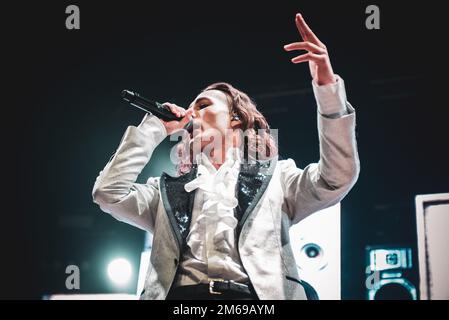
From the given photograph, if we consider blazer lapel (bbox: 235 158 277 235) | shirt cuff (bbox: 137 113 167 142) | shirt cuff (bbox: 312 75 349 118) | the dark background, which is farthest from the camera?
the dark background

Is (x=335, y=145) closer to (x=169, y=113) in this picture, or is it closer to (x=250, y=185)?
(x=250, y=185)

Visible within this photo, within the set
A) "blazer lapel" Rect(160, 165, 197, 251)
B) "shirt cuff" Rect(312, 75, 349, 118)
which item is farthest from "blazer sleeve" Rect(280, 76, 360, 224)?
"blazer lapel" Rect(160, 165, 197, 251)

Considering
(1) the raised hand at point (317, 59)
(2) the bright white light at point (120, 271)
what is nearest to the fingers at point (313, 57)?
(1) the raised hand at point (317, 59)

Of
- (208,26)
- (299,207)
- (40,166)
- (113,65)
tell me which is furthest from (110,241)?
(299,207)

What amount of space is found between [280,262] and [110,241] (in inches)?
56.5

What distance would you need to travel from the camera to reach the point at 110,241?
290 cm

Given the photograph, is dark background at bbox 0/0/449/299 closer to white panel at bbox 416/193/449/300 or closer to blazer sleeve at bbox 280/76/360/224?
white panel at bbox 416/193/449/300

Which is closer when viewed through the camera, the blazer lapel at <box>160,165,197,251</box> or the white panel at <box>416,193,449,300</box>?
the blazer lapel at <box>160,165,197,251</box>

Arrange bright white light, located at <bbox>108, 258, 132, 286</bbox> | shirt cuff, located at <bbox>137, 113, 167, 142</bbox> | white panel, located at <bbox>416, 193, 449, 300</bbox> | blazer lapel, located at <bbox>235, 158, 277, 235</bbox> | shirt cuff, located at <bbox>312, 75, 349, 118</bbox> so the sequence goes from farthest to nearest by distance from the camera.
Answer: bright white light, located at <bbox>108, 258, 132, 286</bbox> < white panel, located at <bbox>416, 193, 449, 300</bbox> < shirt cuff, located at <bbox>137, 113, 167, 142</bbox> < blazer lapel, located at <bbox>235, 158, 277, 235</bbox> < shirt cuff, located at <bbox>312, 75, 349, 118</bbox>

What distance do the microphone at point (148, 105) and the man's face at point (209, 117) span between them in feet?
0.28

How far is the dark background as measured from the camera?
97.2 inches

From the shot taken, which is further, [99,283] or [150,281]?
[99,283]
